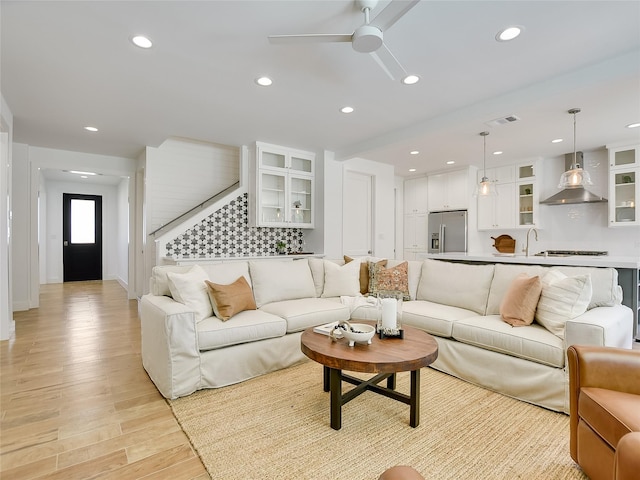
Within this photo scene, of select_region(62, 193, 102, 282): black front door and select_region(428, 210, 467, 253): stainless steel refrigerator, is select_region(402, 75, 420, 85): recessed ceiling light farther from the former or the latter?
select_region(62, 193, 102, 282): black front door

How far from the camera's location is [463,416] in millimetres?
2121

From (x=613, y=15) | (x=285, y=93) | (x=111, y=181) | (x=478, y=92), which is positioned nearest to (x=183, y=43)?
(x=285, y=93)

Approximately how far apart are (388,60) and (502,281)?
2.11 meters

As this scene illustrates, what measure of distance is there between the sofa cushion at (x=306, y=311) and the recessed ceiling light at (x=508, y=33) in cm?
256

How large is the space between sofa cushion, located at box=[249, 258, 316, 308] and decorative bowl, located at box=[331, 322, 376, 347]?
4.04 ft

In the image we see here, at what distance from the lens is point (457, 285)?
10.6 feet

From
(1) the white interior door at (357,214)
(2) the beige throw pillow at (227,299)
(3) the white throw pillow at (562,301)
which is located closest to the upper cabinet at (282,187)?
(1) the white interior door at (357,214)

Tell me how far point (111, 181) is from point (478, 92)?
8378mm

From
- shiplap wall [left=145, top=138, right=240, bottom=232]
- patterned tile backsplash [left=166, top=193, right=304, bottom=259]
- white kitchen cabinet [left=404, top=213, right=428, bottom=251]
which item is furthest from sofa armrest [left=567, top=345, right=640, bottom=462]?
white kitchen cabinet [left=404, top=213, right=428, bottom=251]

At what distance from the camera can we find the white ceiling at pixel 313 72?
2156mm

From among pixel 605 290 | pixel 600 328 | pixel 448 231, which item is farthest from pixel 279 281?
pixel 448 231

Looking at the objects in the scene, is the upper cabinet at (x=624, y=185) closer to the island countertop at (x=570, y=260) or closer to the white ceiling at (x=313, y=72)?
the white ceiling at (x=313, y=72)

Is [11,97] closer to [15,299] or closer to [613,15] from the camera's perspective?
[15,299]

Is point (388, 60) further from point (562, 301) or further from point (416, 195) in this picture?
point (416, 195)
